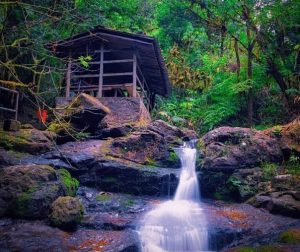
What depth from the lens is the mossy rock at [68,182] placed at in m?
11.3

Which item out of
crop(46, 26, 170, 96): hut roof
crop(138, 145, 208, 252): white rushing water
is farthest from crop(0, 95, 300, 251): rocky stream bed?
crop(46, 26, 170, 96): hut roof

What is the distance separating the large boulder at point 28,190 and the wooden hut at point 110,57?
6.97 metres

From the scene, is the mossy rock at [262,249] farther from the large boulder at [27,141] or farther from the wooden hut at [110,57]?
the wooden hut at [110,57]

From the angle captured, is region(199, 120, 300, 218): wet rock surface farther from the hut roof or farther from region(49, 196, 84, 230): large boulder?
the hut roof

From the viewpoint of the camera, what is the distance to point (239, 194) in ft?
41.5

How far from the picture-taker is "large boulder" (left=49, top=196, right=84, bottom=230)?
9219 millimetres

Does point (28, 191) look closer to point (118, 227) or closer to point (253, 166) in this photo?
point (118, 227)

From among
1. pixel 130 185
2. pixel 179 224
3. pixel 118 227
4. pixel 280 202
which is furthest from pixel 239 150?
pixel 118 227

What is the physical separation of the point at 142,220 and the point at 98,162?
3.34 meters

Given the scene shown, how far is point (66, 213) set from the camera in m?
9.32

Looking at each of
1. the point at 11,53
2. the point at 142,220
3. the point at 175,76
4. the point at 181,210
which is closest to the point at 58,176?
the point at 142,220

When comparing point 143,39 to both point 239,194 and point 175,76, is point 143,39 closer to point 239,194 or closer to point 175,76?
point 239,194

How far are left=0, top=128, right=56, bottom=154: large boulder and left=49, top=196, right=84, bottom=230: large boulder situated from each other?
12.4ft

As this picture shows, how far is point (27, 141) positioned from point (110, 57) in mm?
8822
